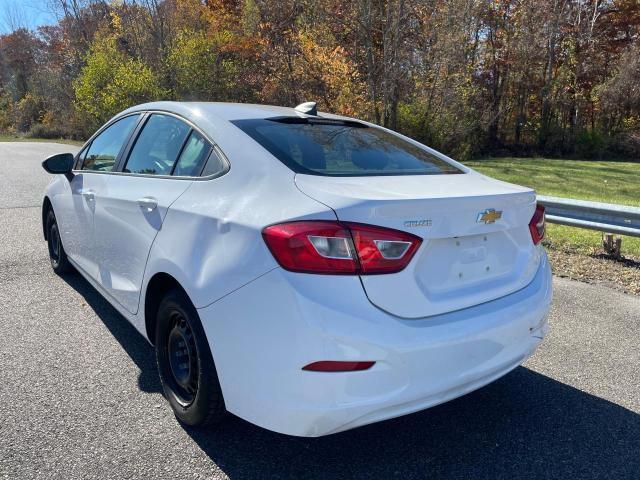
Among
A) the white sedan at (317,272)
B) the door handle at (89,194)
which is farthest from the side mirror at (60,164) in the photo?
the white sedan at (317,272)

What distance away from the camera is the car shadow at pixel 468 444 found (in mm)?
2391

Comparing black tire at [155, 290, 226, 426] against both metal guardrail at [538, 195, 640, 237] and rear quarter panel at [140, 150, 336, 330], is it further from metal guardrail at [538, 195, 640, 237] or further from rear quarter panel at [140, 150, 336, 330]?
metal guardrail at [538, 195, 640, 237]

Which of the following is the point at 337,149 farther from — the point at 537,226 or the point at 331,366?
the point at 331,366

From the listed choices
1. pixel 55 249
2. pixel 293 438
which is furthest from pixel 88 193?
pixel 293 438

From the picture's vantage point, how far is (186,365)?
2662 millimetres

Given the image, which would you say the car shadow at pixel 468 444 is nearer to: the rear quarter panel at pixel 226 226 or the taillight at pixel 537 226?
the rear quarter panel at pixel 226 226

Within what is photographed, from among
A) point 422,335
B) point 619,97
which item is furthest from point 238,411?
point 619,97

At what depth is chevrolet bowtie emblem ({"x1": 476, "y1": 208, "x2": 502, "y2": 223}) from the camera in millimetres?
2318

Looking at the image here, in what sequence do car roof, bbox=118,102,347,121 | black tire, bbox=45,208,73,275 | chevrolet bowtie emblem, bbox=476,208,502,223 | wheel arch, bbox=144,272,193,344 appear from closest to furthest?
chevrolet bowtie emblem, bbox=476,208,502,223 → wheel arch, bbox=144,272,193,344 → car roof, bbox=118,102,347,121 → black tire, bbox=45,208,73,275

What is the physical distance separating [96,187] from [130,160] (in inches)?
16.4

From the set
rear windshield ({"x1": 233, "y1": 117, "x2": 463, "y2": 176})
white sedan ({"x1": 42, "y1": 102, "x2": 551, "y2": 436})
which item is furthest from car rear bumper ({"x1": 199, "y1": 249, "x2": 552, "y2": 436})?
rear windshield ({"x1": 233, "y1": 117, "x2": 463, "y2": 176})

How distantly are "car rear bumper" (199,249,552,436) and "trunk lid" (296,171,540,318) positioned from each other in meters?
0.08

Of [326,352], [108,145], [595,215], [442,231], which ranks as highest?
[108,145]

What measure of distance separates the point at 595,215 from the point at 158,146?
475 cm
